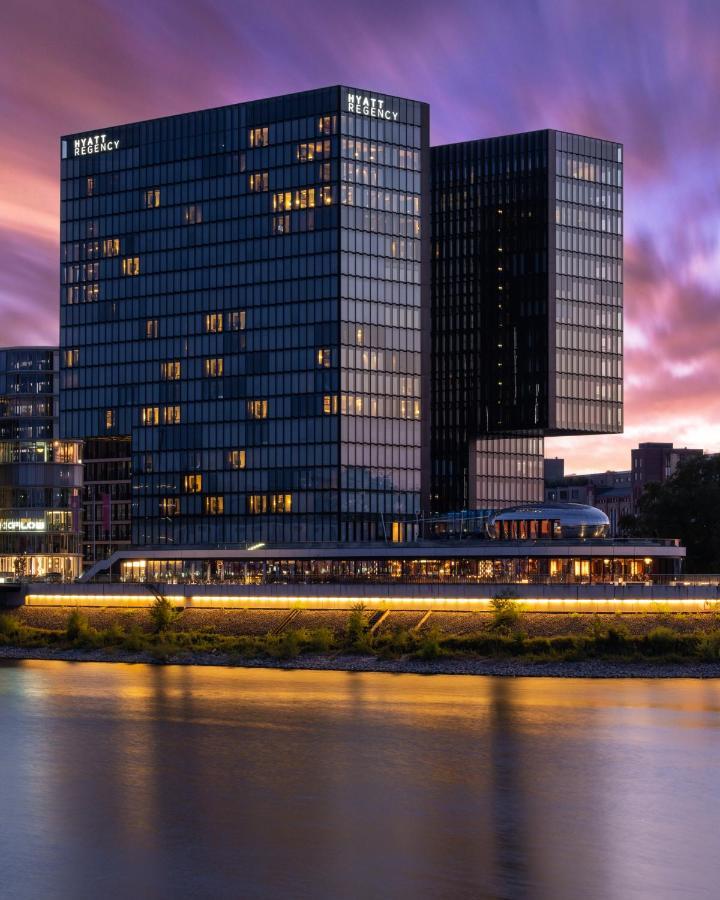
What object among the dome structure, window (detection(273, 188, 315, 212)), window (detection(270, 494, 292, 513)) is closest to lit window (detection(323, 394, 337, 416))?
window (detection(270, 494, 292, 513))

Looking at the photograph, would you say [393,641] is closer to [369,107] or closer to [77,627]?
[77,627]

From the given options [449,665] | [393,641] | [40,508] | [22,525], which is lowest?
[449,665]

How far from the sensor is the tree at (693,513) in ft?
572

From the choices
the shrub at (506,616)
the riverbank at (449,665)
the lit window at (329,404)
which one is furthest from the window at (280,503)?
the shrub at (506,616)

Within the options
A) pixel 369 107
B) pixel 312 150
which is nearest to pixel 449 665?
pixel 312 150

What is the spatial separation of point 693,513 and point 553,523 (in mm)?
24548

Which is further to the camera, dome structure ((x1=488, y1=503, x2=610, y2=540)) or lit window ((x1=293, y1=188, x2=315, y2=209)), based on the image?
lit window ((x1=293, y1=188, x2=315, y2=209))

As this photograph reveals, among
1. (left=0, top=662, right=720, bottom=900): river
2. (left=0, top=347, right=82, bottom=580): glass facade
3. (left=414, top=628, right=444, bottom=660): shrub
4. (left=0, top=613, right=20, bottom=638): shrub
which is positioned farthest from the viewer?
(left=0, top=347, right=82, bottom=580): glass facade

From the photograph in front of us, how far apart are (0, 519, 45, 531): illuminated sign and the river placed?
7095 cm

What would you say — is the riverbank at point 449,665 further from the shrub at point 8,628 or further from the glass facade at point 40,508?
the glass facade at point 40,508

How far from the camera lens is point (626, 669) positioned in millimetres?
111312

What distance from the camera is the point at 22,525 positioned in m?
173

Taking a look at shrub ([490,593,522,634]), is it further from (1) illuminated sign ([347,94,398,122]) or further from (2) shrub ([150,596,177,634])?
(1) illuminated sign ([347,94,398,122])

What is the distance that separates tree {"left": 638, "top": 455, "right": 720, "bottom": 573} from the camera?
17425 cm
